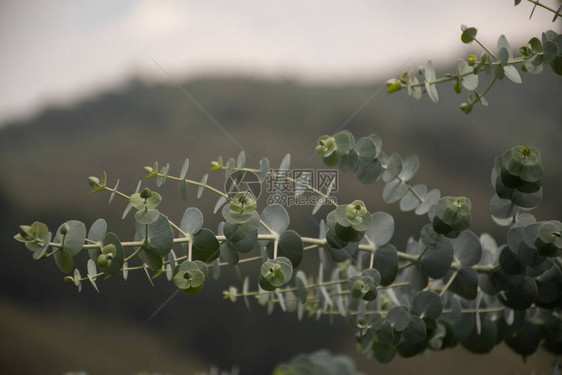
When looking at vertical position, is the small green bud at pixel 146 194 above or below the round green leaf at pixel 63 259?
above

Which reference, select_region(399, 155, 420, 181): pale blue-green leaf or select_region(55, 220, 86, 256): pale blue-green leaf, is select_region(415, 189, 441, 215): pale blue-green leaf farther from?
select_region(55, 220, 86, 256): pale blue-green leaf

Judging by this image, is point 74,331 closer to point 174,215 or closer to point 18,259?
point 18,259

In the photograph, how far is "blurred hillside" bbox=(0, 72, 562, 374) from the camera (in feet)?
1.63

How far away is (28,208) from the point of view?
1.62ft

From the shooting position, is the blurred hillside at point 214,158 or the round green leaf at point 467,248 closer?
the round green leaf at point 467,248

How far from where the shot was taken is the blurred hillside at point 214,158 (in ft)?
1.63

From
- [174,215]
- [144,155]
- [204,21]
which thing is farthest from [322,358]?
[204,21]

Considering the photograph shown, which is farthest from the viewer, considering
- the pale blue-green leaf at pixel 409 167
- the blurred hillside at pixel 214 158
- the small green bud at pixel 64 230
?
the blurred hillside at pixel 214 158

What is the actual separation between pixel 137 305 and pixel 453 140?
0.48 meters

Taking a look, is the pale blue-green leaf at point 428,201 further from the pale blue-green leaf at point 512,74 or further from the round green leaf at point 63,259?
the round green leaf at point 63,259

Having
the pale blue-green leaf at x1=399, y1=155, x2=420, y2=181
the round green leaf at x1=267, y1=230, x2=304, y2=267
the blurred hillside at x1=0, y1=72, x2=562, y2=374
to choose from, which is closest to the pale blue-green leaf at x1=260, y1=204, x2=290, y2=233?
the round green leaf at x1=267, y1=230, x2=304, y2=267

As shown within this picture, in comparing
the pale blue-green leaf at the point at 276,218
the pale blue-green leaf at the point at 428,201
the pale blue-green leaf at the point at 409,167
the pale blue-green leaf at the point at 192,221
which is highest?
the pale blue-green leaf at the point at 409,167

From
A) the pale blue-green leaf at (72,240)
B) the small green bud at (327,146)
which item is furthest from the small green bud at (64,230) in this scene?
the small green bud at (327,146)

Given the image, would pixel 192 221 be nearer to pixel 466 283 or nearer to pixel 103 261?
pixel 103 261
